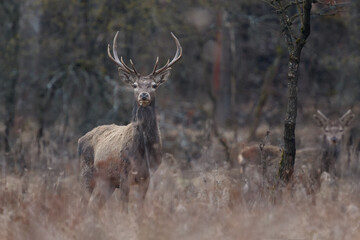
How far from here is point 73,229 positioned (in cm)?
613

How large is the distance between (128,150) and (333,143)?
15.6 feet

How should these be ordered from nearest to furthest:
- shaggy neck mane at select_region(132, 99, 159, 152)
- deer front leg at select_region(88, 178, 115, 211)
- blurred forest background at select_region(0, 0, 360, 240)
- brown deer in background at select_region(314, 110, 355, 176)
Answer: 1. blurred forest background at select_region(0, 0, 360, 240)
2. deer front leg at select_region(88, 178, 115, 211)
3. shaggy neck mane at select_region(132, 99, 159, 152)
4. brown deer in background at select_region(314, 110, 355, 176)

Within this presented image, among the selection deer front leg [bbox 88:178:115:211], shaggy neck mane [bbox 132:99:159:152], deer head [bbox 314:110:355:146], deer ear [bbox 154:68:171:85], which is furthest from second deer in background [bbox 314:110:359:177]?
deer front leg [bbox 88:178:115:211]

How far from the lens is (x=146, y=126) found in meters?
9.08

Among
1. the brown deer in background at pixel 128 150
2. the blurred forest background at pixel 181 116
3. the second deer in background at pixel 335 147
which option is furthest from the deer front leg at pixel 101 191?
the second deer in background at pixel 335 147

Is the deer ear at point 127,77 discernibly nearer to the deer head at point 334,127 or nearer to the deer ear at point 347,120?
the deer head at point 334,127

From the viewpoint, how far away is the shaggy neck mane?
8.92 m

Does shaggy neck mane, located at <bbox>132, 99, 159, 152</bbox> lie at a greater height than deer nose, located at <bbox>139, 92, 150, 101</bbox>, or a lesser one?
lesser

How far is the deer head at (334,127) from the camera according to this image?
12.3 metres

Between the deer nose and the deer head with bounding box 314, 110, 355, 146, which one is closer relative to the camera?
the deer nose

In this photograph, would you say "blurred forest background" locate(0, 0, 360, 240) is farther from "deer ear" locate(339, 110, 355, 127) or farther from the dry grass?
"deer ear" locate(339, 110, 355, 127)

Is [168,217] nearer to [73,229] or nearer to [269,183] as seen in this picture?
[73,229]

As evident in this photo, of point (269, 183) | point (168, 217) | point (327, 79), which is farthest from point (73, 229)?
point (327, 79)

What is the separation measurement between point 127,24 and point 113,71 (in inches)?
53.2
